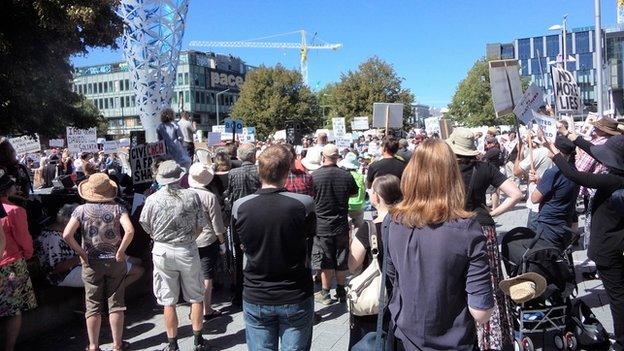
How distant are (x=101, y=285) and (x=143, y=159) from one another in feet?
10.9

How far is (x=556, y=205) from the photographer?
5.48m

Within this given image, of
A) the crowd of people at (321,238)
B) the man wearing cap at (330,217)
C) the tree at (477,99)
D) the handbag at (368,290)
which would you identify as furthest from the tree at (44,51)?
the tree at (477,99)

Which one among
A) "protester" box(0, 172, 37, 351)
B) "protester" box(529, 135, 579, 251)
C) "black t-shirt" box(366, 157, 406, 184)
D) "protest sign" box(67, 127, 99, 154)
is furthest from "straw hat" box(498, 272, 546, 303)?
"protest sign" box(67, 127, 99, 154)

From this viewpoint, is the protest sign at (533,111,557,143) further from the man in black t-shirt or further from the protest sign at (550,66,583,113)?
the protest sign at (550,66,583,113)

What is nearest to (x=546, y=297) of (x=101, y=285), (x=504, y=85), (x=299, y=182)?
(x=299, y=182)

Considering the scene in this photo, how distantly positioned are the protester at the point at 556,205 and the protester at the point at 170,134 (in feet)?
19.6

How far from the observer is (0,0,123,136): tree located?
665 cm

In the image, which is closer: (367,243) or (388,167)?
(367,243)

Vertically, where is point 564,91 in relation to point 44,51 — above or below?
below

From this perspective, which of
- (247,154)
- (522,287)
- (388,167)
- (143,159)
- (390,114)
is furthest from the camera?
(390,114)

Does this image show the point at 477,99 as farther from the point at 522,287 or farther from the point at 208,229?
the point at 522,287

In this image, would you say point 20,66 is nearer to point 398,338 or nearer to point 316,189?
point 316,189

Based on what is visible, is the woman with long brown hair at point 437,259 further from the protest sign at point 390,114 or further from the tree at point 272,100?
the tree at point 272,100

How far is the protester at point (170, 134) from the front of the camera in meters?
9.09
